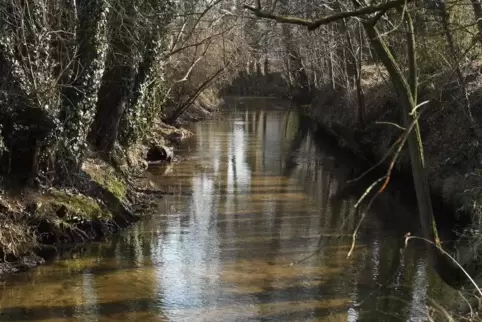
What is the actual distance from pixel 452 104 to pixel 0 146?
11947mm

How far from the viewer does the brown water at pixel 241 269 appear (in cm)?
892

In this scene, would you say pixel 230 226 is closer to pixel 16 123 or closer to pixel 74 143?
pixel 74 143

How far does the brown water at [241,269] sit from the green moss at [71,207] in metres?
0.78

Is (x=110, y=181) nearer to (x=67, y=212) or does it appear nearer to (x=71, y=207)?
(x=71, y=207)

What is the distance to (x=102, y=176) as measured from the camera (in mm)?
14672

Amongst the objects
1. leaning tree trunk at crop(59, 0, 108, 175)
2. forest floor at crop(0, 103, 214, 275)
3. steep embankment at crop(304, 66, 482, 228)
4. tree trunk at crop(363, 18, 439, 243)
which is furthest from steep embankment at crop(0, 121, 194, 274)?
tree trunk at crop(363, 18, 439, 243)

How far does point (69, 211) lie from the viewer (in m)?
12.1

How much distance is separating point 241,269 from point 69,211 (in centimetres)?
386

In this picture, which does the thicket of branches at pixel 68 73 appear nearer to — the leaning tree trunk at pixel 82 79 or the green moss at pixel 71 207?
the leaning tree trunk at pixel 82 79

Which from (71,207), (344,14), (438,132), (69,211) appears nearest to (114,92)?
(71,207)

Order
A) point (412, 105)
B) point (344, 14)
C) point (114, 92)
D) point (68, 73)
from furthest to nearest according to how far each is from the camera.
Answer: point (114, 92)
point (68, 73)
point (412, 105)
point (344, 14)

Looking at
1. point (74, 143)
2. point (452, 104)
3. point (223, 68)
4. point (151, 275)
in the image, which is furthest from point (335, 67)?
point (151, 275)

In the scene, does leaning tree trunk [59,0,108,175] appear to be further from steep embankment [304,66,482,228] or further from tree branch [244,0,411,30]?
tree branch [244,0,411,30]

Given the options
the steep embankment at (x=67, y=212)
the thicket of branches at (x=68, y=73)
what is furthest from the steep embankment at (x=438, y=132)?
the steep embankment at (x=67, y=212)
